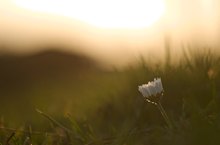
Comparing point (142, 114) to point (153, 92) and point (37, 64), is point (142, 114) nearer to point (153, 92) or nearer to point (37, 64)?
point (153, 92)

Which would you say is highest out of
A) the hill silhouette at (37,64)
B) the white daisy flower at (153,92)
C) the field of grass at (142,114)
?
the white daisy flower at (153,92)

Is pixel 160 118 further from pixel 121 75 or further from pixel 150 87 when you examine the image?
pixel 121 75

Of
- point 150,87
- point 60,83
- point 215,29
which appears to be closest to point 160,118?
point 150,87

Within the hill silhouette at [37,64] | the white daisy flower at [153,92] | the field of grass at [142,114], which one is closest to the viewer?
the field of grass at [142,114]

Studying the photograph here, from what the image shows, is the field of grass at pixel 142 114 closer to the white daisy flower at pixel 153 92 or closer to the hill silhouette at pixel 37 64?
the white daisy flower at pixel 153 92

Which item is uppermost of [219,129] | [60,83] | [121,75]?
[219,129]

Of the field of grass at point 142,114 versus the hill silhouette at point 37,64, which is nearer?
the field of grass at point 142,114

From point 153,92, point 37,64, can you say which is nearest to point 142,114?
point 153,92

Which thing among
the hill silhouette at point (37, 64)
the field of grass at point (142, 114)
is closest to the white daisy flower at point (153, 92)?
the field of grass at point (142, 114)

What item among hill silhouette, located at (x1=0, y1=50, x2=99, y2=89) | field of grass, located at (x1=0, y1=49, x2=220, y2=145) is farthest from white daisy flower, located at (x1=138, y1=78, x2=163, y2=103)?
hill silhouette, located at (x1=0, y1=50, x2=99, y2=89)
